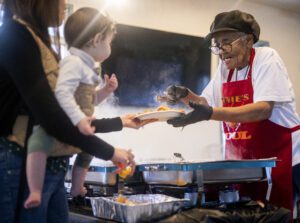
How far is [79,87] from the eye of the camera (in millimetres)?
929

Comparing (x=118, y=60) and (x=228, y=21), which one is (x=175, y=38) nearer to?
(x=118, y=60)

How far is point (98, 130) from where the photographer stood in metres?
0.96

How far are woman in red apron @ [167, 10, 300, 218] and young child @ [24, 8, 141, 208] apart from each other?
0.56 meters

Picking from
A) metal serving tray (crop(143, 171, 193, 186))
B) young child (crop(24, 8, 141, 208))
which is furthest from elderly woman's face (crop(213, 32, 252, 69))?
young child (crop(24, 8, 141, 208))

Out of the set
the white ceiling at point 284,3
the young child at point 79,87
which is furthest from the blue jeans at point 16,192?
the white ceiling at point 284,3

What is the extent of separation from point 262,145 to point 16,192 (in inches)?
43.4

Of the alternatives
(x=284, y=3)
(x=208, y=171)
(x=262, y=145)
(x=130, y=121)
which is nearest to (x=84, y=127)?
(x=130, y=121)

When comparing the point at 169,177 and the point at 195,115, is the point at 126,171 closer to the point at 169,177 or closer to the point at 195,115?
the point at 169,177

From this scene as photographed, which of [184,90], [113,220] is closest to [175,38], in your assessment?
[184,90]

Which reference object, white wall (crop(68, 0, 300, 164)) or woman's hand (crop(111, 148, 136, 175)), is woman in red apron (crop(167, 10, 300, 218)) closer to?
woman's hand (crop(111, 148, 136, 175))

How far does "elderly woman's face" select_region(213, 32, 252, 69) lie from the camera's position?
178cm

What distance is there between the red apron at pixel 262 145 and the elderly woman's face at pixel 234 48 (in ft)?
0.12

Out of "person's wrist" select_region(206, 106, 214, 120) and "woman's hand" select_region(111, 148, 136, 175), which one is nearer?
"woman's hand" select_region(111, 148, 136, 175)

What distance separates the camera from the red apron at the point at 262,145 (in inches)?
64.6
